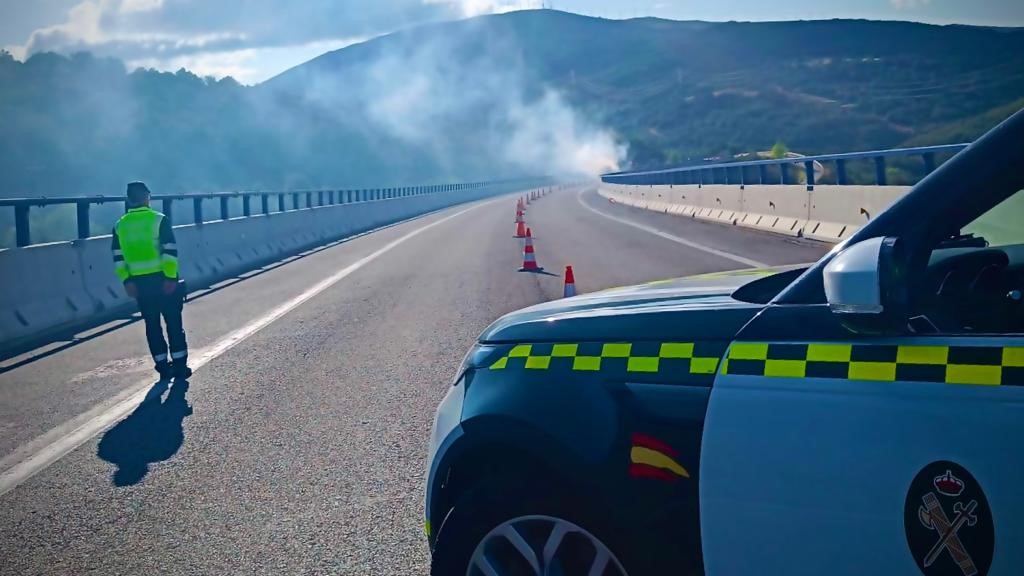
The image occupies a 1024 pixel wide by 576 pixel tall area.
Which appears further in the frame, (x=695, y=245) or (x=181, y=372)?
(x=695, y=245)

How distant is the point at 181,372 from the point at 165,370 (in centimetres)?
15

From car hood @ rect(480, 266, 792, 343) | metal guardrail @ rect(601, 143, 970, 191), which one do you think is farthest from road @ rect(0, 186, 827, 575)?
metal guardrail @ rect(601, 143, 970, 191)

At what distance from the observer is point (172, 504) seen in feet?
18.3

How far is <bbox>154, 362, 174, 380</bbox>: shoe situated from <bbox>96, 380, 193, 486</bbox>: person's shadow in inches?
26.8

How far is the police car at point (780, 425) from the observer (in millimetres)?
2408

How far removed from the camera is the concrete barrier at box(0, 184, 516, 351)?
12695mm

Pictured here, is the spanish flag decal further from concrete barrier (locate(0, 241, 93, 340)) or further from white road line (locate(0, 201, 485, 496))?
concrete barrier (locate(0, 241, 93, 340))

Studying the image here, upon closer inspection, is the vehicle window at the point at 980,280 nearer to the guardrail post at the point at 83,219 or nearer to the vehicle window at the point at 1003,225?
the vehicle window at the point at 1003,225

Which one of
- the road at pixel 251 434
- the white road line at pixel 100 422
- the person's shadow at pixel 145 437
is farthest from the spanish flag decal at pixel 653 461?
the white road line at pixel 100 422

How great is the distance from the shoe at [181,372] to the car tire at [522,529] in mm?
6638

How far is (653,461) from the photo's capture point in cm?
287

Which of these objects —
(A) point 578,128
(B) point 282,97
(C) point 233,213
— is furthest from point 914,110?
(A) point 578,128

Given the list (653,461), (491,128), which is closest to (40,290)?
(653,461)

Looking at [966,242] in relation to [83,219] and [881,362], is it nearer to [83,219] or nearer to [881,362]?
[881,362]
